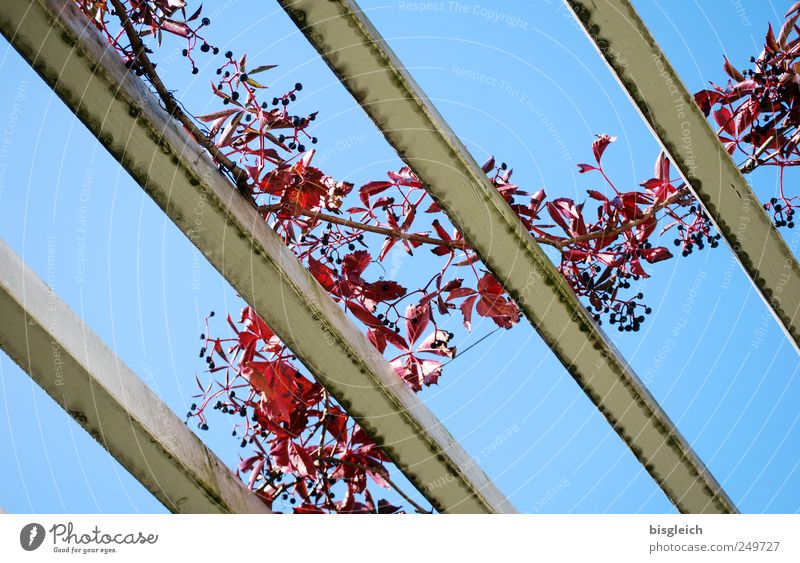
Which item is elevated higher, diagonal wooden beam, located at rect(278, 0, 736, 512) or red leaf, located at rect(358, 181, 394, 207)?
red leaf, located at rect(358, 181, 394, 207)

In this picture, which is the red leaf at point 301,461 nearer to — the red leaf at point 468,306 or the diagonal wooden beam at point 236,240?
the diagonal wooden beam at point 236,240

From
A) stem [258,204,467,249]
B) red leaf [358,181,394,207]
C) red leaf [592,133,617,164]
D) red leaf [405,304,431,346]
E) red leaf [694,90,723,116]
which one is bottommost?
red leaf [405,304,431,346]

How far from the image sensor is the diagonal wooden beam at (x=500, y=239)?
1.25 m

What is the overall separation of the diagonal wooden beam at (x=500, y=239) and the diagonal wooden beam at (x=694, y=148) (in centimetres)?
32

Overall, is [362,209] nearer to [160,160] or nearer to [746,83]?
[160,160]

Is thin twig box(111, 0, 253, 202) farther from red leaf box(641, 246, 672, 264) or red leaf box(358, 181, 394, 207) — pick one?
red leaf box(641, 246, 672, 264)

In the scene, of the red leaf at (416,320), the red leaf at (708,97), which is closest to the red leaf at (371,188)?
the red leaf at (416,320)

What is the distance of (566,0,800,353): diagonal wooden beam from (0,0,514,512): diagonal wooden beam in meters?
0.71

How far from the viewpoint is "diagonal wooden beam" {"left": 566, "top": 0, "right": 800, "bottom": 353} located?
1351 millimetres

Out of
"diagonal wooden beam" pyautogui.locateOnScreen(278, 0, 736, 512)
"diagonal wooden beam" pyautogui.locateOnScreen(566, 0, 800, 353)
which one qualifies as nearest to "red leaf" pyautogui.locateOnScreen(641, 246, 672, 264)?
"diagonal wooden beam" pyautogui.locateOnScreen(566, 0, 800, 353)

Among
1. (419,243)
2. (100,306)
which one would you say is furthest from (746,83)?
(100,306)

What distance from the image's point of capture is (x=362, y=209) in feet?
5.56
